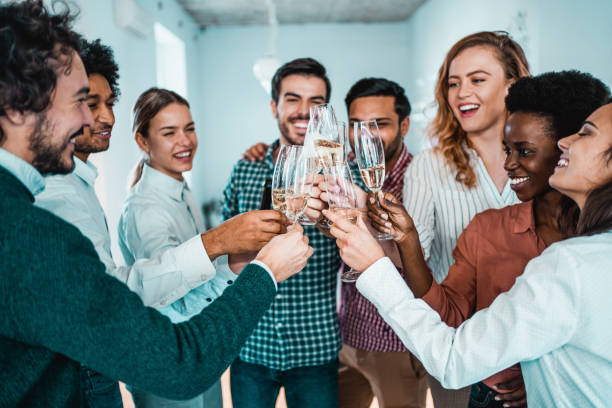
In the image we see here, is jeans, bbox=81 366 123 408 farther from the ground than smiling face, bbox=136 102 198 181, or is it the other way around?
smiling face, bbox=136 102 198 181

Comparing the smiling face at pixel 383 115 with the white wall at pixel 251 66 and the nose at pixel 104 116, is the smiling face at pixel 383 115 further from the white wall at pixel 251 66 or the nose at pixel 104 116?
the white wall at pixel 251 66

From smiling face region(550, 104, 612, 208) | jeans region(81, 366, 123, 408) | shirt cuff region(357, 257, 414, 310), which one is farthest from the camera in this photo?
jeans region(81, 366, 123, 408)

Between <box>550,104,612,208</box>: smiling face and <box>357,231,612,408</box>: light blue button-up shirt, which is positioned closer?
<box>357,231,612,408</box>: light blue button-up shirt

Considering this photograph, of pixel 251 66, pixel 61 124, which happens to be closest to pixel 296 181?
pixel 61 124

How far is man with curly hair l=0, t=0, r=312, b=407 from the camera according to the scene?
29.4 inches

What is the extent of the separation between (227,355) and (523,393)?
0.83 m

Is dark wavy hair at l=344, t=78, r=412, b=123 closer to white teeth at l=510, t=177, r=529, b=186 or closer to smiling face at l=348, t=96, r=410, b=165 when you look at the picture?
smiling face at l=348, t=96, r=410, b=165

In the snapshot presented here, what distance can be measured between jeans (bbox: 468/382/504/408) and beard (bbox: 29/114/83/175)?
1248mm

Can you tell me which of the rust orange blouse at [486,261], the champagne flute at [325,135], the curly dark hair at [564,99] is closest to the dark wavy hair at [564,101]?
the curly dark hair at [564,99]

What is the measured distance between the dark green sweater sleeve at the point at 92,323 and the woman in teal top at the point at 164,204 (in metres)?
0.67

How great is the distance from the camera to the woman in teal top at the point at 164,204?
1.58 m

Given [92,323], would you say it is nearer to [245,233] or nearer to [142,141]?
[245,233]

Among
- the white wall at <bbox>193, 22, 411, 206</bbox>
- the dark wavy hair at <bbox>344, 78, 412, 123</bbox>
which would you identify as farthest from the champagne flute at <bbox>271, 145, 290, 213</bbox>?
the white wall at <bbox>193, 22, 411, 206</bbox>

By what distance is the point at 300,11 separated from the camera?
6.89m
